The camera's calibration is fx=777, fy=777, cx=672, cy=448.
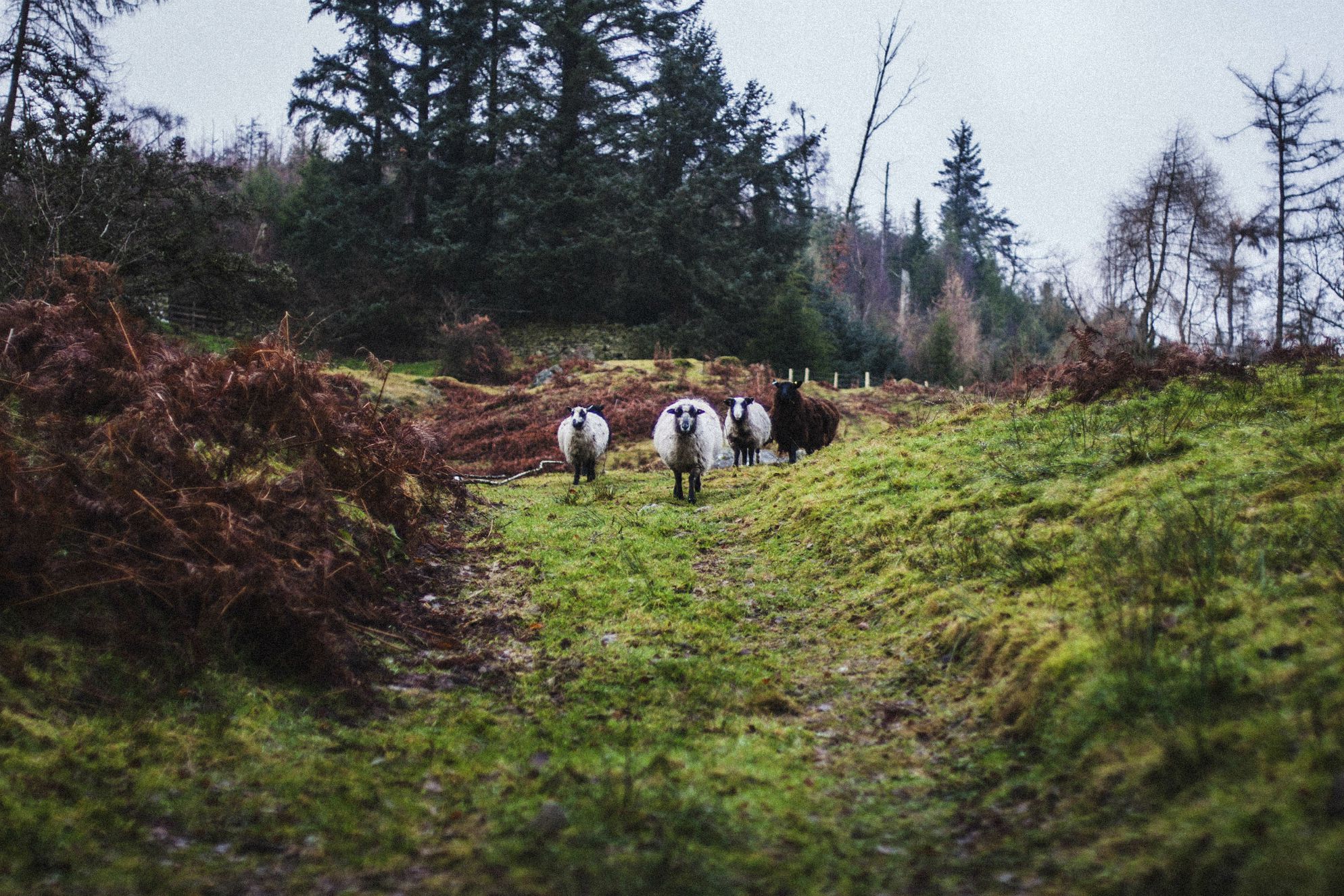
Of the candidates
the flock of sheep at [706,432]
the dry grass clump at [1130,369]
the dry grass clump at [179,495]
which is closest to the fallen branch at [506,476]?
the flock of sheep at [706,432]

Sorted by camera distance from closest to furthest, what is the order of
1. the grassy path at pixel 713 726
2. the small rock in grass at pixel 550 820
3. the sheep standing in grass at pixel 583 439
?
the grassy path at pixel 713 726, the small rock in grass at pixel 550 820, the sheep standing in grass at pixel 583 439

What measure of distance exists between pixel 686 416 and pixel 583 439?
278 cm

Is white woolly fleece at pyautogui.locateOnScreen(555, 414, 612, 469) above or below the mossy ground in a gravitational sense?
above

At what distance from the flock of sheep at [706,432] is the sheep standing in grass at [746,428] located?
0.05 feet

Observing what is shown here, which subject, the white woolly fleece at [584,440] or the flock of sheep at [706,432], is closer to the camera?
the flock of sheep at [706,432]

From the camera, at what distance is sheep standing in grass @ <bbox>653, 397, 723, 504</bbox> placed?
12633 millimetres

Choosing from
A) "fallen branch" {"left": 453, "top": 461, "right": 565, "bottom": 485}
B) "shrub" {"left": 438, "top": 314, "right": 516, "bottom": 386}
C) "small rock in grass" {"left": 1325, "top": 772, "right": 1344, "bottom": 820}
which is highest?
"shrub" {"left": 438, "top": 314, "right": 516, "bottom": 386}

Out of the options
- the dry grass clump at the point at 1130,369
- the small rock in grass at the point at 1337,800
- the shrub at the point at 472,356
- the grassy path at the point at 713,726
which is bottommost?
the grassy path at the point at 713,726

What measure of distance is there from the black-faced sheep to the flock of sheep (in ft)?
0.05

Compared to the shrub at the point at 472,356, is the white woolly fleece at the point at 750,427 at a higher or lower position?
lower

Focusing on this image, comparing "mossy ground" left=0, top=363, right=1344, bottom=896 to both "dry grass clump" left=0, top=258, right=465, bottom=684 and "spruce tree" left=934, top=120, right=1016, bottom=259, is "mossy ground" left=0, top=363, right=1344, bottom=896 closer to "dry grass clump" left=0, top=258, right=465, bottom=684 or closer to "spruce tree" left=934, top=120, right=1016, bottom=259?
"dry grass clump" left=0, top=258, right=465, bottom=684

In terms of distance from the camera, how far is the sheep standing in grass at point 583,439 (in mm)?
14672

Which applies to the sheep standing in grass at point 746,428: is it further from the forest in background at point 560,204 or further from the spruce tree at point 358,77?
the spruce tree at point 358,77

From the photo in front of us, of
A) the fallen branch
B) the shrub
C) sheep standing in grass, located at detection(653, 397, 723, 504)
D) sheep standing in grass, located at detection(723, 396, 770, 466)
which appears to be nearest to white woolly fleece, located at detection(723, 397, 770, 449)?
sheep standing in grass, located at detection(723, 396, 770, 466)
